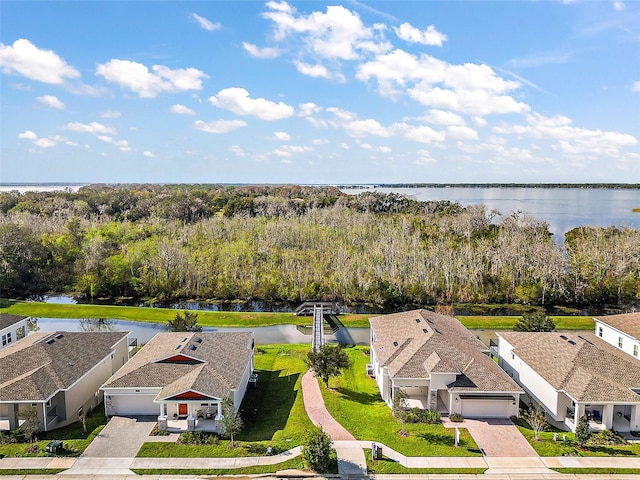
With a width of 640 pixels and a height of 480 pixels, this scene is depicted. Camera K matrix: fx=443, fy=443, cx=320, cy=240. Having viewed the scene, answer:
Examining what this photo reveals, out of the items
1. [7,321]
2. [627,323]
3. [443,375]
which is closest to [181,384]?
[443,375]

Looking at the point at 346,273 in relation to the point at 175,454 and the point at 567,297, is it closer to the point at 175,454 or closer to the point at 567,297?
the point at 567,297

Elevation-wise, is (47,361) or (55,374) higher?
(47,361)

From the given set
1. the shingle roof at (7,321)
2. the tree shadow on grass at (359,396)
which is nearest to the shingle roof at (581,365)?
the tree shadow on grass at (359,396)

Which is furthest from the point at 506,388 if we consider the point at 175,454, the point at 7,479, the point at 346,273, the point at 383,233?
the point at 383,233

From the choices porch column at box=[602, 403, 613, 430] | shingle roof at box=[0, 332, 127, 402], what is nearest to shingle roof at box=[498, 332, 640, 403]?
porch column at box=[602, 403, 613, 430]

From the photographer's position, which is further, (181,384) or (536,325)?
(536,325)

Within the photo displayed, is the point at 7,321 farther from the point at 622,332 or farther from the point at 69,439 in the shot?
the point at 622,332
